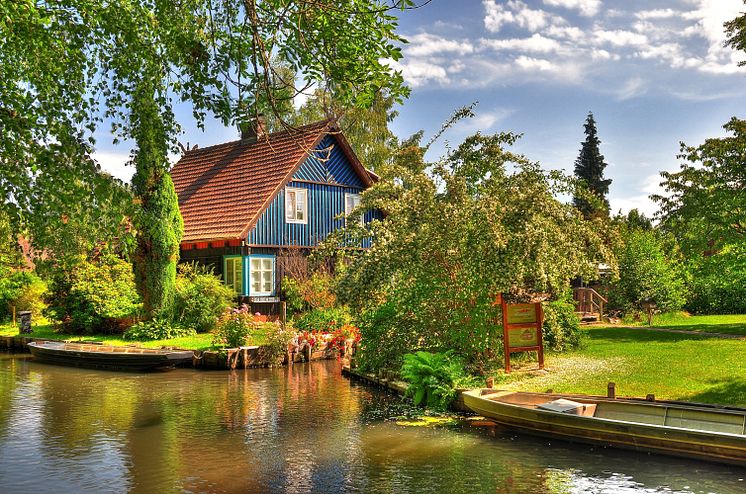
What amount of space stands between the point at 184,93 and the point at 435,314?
9649mm

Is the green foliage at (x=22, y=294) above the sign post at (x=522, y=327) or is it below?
above

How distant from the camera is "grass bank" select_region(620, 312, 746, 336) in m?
25.0

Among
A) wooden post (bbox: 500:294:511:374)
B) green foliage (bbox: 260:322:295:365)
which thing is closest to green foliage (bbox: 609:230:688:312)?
wooden post (bbox: 500:294:511:374)

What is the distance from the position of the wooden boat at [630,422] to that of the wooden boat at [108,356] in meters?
11.7

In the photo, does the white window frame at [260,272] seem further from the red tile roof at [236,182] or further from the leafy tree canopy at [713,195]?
the leafy tree canopy at [713,195]

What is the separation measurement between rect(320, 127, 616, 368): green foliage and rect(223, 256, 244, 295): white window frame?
39.8 feet

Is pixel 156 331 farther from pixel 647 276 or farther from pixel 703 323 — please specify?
pixel 703 323

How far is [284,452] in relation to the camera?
11961mm

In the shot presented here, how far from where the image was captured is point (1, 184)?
9.38m

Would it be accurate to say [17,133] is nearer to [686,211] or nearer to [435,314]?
[435,314]

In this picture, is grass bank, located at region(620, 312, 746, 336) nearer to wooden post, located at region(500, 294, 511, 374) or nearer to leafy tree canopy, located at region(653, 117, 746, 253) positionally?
leafy tree canopy, located at region(653, 117, 746, 253)

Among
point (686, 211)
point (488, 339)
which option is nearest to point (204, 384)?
point (488, 339)

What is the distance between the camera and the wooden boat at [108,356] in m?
21.7

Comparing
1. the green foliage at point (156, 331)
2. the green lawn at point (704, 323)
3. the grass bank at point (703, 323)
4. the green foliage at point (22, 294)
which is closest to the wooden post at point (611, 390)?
the grass bank at point (703, 323)
